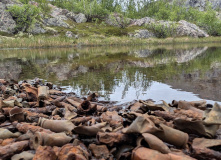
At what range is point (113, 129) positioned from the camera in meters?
3.07

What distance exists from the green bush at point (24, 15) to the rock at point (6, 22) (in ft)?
5.09

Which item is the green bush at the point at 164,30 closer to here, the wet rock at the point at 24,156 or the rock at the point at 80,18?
the rock at the point at 80,18

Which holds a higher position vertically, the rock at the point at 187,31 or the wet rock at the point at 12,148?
the rock at the point at 187,31

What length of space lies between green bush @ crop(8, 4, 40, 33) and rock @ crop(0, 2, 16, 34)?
1550mm

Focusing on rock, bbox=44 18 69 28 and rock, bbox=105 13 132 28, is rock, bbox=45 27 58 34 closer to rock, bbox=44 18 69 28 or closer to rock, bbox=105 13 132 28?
rock, bbox=44 18 69 28

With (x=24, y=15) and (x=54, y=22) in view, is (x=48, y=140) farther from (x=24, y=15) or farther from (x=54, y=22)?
(x=54, y=22)

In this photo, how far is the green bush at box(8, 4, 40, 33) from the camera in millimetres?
72438

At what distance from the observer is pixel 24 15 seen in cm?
7294

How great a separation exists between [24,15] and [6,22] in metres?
7.03

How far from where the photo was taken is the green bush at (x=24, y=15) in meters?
72.4

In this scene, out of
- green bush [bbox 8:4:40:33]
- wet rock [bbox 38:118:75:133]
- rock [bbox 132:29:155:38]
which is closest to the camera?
wet rock [bbox 38:118:75:133]

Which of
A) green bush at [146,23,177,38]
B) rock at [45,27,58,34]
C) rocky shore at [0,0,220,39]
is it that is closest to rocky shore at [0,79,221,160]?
rocky shore at [0,0,220,39]

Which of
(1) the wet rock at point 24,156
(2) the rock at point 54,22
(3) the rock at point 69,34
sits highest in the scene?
(2) the rock at point 54,22

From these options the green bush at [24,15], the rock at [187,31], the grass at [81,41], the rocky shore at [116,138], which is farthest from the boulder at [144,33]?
the rocky shore at [116,138]
